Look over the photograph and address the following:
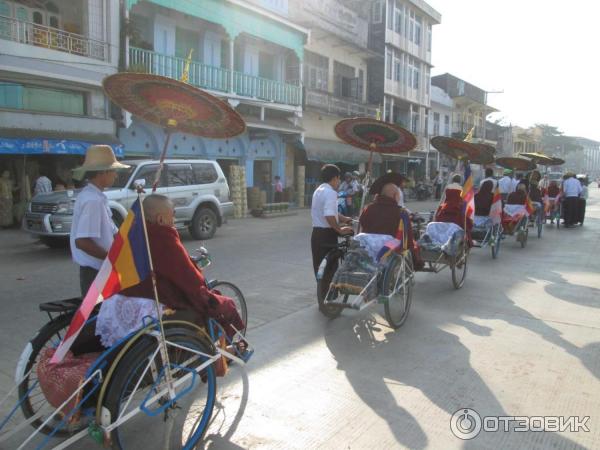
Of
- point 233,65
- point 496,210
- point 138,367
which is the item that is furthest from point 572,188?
point 138,367

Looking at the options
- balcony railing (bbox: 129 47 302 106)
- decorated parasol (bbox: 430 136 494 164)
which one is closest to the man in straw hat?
decorated parasol (bbox: 430 136 494 164)

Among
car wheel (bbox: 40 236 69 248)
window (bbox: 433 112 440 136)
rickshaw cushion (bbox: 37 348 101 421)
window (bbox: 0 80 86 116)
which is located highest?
window (bbox: 433 112 440 136)

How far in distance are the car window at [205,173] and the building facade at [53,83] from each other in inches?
162

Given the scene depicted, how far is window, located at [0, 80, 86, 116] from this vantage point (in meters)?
13.5

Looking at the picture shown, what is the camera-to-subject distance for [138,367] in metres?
2.80

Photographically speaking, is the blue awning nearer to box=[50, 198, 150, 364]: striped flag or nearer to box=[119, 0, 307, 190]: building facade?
box=[119, 0, 307, 190]: building facade

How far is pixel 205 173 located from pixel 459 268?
7.34 metres

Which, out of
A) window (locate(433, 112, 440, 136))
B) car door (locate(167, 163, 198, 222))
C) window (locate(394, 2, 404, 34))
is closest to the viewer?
car door (locate(167, 163, 198, 222))

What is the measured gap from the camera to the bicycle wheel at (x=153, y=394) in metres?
2.72

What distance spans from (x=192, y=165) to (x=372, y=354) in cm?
877

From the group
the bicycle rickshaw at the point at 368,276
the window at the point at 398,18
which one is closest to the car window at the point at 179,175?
the bicycle rickshaw at the point at 368,276

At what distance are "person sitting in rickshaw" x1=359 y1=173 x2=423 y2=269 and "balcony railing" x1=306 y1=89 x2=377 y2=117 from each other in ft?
61.3

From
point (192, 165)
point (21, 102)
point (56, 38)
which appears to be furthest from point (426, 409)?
point (56, 38)

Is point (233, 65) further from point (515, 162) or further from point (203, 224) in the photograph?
point (515, 162)
